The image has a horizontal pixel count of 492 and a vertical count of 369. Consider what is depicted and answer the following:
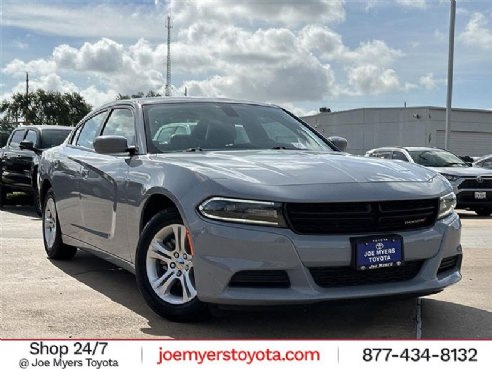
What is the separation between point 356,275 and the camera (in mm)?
3893

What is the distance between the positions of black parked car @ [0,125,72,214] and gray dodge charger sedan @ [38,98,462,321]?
746 centimetres

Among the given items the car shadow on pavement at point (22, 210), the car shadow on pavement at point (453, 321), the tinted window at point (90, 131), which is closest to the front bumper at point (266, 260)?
the car shadow on pavement at point (453, 321)

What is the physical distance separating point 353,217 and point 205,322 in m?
1.20

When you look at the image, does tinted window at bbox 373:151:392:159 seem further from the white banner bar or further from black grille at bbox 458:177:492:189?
the white banner bar

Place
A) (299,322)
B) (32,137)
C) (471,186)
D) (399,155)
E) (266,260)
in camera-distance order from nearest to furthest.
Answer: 1. (266,260)
2. (299,322)
3. (471,186)
4. (32,137)
5. (399,155)

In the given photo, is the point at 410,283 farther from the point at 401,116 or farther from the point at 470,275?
the point at 401,116

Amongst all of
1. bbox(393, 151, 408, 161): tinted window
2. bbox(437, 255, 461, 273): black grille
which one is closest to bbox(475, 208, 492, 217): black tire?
bbox(393, 151, 408, 161): tinted window

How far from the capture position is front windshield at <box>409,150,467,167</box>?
13.8 m

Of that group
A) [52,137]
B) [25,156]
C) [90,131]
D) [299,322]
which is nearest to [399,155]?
[52,137]

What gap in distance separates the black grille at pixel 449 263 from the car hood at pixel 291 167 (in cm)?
56

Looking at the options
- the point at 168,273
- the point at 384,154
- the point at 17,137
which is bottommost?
the point at 168,273

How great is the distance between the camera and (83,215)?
577 cm

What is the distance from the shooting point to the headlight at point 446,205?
432 centimetres

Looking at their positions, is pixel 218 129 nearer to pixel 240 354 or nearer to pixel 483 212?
pixel 240 354
